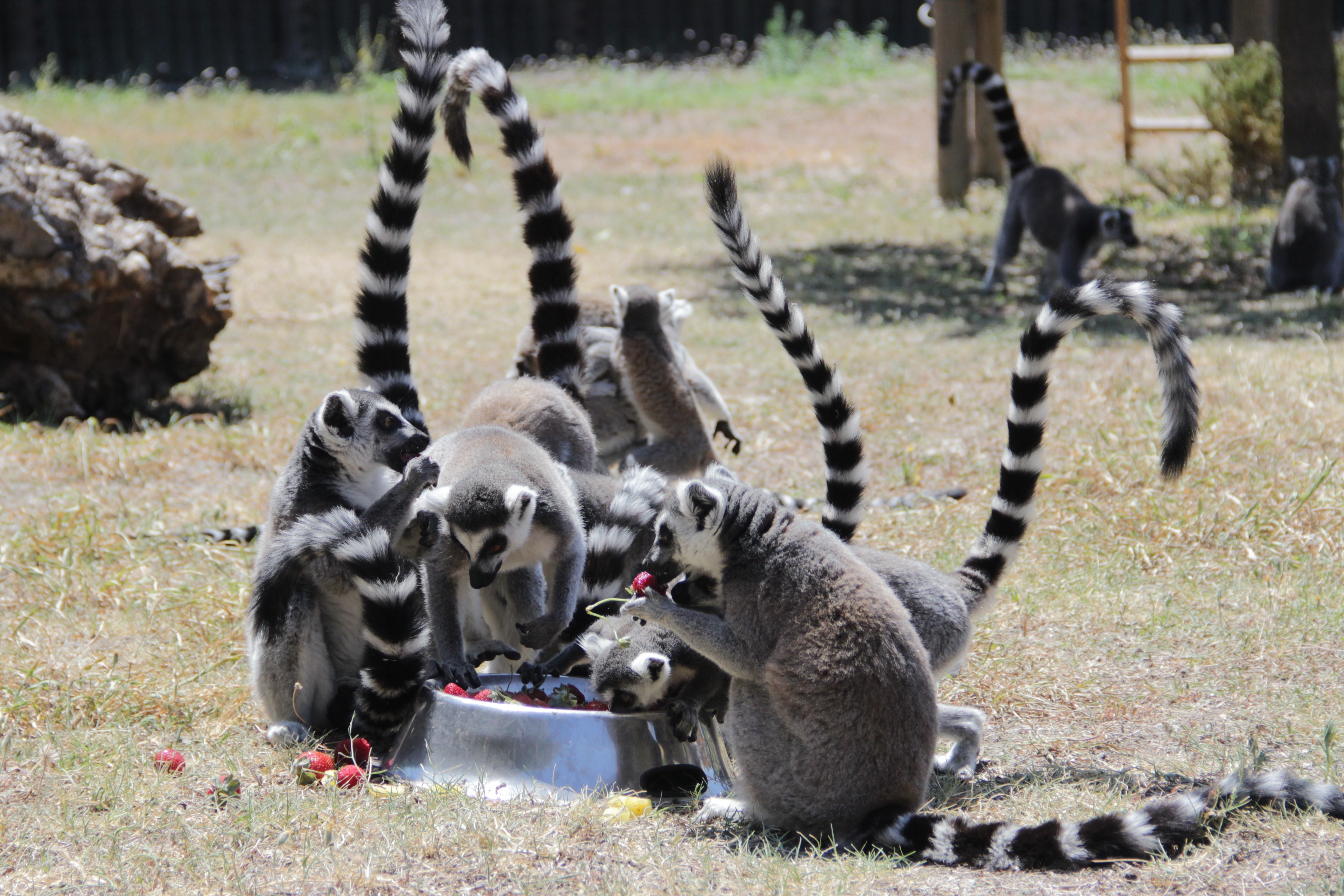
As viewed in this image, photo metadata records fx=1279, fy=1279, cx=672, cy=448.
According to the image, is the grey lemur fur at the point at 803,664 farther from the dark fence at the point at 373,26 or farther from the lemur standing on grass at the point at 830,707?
the dark fence at the point at 373,26

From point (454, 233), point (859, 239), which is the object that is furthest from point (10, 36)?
point (859, 239)

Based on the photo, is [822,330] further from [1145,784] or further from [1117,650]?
[1145,784]

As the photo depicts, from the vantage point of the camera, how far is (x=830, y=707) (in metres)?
2.91

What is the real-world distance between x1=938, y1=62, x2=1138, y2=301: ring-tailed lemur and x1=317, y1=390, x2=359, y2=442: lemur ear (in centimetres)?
702

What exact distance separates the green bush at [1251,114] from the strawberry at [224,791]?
11.8 metres

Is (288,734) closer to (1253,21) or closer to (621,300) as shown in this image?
(621,300)

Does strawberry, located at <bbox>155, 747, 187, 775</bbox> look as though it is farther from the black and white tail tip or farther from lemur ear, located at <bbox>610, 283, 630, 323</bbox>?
lemur ear, located at <bbox>610, 283, 630, 323</bbox>

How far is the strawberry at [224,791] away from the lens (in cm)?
319

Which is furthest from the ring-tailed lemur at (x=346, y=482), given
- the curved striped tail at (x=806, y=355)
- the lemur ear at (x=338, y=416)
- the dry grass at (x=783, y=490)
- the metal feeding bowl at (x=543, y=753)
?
the curved striped tail at (x=806, y=355)

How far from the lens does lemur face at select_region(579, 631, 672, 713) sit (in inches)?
127

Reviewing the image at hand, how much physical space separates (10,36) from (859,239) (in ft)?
57.6

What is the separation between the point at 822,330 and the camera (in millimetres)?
9117

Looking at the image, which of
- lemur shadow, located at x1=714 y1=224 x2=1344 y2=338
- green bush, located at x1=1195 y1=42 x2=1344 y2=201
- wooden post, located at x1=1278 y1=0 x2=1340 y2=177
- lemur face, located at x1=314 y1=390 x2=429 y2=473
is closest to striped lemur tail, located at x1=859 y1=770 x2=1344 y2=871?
lemur face, located at x1=314 y1=390 x2=429 y2=473

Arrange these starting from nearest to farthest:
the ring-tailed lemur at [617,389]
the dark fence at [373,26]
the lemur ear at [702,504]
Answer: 1. the lemur ear at [702,504]
2. the ring-tailed lemur at [617,389]
3. the dark fence at [373,26]
